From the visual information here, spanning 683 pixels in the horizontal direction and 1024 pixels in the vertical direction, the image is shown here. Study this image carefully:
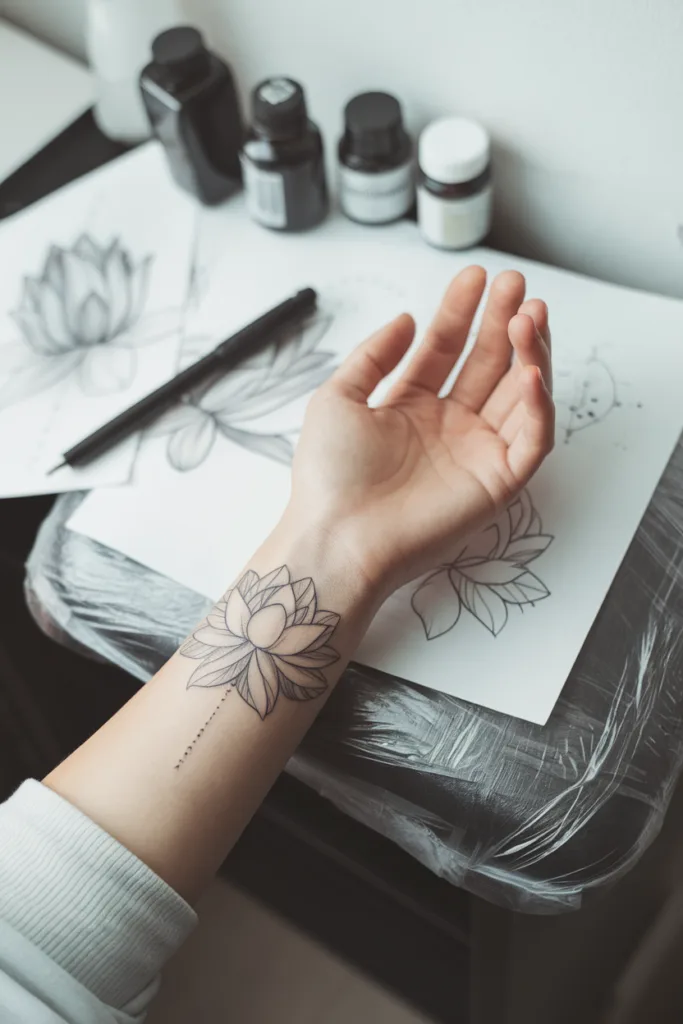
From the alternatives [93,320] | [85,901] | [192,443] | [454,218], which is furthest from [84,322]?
[85,901]

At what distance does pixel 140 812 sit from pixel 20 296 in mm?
411

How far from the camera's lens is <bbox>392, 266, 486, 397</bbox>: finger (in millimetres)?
537

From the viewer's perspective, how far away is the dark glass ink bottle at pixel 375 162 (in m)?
0.62

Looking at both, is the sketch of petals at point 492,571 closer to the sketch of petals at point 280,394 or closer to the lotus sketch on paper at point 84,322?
the sketch of petals at point 280,394

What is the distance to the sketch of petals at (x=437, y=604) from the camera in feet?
1.68

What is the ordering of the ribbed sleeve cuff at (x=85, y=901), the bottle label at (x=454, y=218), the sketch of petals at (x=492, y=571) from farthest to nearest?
the bottle label at (x=454, y=218), the sketch of petals at (x=492, y=571), the ribbed sleeve cuff at (x=85, y=901)

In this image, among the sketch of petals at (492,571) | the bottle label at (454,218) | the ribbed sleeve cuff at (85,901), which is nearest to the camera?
the ribbed sleeve cuff at (85,901)

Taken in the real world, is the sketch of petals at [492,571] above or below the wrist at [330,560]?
below

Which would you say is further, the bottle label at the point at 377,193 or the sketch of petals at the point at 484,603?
the bottle label at the point at 377,193

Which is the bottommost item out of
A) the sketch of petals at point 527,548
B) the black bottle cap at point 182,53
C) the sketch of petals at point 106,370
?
the sketch of petals at point 527,548

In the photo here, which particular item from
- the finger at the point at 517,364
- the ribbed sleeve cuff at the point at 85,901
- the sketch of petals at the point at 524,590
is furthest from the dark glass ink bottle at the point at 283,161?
the ribbed sleeve cuff at the point at 85,901

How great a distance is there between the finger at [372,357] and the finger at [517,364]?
6 centimetres

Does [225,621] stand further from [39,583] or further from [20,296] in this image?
[20,296]

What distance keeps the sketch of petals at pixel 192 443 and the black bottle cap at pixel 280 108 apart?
0.20m
